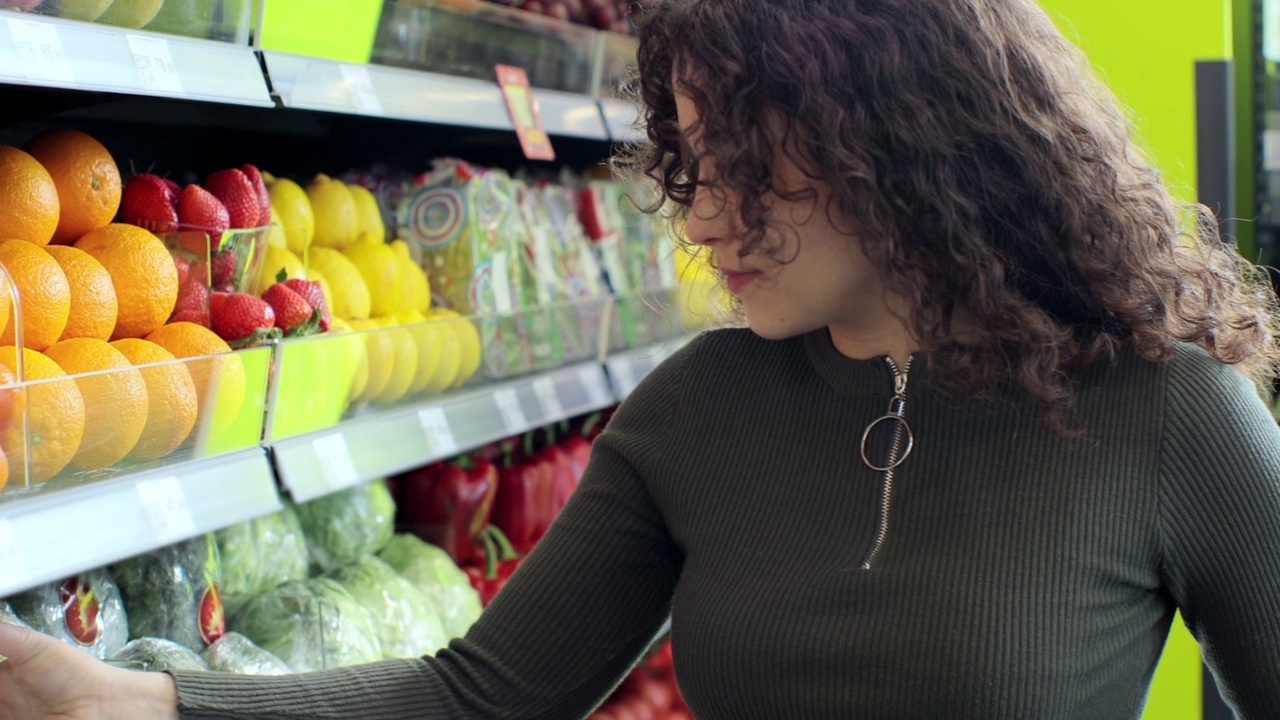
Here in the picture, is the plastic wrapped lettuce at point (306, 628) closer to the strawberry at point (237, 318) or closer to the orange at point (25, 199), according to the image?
the strawberry at point (237, 318)

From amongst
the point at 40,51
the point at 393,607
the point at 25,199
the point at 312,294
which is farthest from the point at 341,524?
the point at 40,51

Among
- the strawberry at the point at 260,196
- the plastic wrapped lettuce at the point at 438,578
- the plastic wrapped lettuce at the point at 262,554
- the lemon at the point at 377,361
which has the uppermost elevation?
the strawberry at the point at 260,196

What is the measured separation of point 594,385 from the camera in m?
2.09

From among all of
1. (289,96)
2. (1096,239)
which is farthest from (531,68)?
(1096,239)

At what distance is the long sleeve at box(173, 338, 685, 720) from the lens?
117 centimetres

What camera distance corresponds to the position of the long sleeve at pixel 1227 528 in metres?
1.00

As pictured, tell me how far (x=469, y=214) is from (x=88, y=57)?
925 mm

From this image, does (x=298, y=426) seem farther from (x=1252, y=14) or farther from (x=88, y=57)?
(x=1252, y=14)

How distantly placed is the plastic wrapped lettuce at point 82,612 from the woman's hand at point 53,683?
0.24 metres

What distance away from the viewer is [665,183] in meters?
1.25

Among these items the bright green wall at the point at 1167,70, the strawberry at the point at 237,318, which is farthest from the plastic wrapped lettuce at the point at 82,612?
the bright green wall at the point at 1167,70

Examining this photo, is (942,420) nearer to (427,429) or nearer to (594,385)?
(427,429)

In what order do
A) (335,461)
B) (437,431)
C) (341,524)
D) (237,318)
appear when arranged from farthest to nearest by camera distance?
(341,524) → (437,431) → (335,461) → (237,318)

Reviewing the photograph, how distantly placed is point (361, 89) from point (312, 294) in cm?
25
